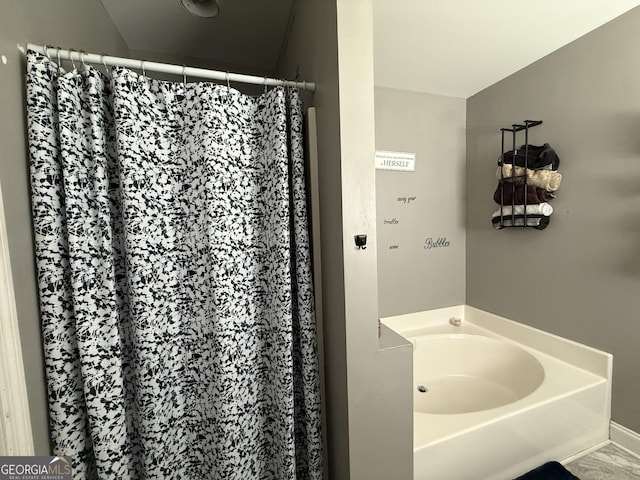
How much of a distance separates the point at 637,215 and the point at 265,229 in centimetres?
176

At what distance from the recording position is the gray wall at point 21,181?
2.57 feet

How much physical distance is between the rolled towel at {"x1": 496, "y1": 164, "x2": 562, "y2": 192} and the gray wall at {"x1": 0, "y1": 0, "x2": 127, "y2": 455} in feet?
7.58

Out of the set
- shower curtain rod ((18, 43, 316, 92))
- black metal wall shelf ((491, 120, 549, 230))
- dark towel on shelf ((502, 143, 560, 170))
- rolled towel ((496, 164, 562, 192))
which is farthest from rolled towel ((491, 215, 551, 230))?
shower curtain rod ((18, 43, 316, 92))

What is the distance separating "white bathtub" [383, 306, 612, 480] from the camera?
3.95ft

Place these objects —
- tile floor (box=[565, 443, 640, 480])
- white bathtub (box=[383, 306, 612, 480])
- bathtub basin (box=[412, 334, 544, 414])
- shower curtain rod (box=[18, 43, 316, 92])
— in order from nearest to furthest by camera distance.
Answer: shower curtain rod (box=[18, 43, 316, 92]), white bathtub (box=[383, 306, 612, 480]), tile floor (box=[565, 443, 640, 480]), bathtub basin (box=[412, 334, 544, 414])

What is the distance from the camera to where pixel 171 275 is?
100 centimetres

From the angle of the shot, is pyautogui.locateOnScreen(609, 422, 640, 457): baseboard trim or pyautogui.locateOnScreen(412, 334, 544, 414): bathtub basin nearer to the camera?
pyautogui.locateOnScreen(609, 422, 640, 457): baseboard trim

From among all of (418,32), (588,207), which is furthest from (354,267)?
(588,207)

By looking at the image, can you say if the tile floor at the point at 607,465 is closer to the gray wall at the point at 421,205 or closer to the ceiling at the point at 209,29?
the gray wall at the point at 421,205

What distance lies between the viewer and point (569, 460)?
1428 mm

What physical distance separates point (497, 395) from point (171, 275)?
6.97 feet

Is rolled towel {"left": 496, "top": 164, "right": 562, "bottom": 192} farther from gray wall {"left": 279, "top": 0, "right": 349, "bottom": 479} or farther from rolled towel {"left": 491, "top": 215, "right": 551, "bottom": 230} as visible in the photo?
gray wall {"left": 279, "top": 0, "right": 349, "bottom": 479}

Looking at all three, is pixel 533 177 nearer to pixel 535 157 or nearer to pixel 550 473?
pixel 535 157

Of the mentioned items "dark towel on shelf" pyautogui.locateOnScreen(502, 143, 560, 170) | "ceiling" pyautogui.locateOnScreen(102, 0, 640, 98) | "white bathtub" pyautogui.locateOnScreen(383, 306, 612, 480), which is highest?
"ceiling" pyautogui.locateOnScreen(102, 0, 640, 98)
